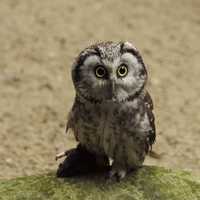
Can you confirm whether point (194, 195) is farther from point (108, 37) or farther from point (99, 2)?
point (99, 2)

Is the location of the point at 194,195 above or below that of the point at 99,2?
below

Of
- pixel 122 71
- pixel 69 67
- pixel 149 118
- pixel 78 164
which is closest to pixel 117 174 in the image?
pixel 78 164

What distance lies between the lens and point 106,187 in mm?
3576

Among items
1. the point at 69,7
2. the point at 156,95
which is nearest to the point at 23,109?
the point at 156,95

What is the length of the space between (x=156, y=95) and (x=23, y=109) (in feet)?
4.63

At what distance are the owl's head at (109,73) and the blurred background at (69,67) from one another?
8.05 ft

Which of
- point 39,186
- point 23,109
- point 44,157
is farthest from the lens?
point 23,109

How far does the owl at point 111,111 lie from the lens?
3.33 metres

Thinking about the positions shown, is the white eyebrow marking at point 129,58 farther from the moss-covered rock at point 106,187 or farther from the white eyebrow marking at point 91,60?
the moss-covered rock at point 106,187

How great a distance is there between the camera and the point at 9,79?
7152 mm

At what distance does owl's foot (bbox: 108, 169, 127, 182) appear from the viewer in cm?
366

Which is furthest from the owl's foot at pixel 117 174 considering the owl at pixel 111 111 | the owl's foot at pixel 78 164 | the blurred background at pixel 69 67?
the blurred background at pixel 69 67

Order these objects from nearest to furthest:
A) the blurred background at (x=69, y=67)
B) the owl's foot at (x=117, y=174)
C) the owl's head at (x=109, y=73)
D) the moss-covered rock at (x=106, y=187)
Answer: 1. the owl's head at (x=109, y=73)
2. the moss-covered rock at (x=106, y=187)
3. the owl's foot at (x=117, y=174)
4. the blurred background at (x=69, y=67)

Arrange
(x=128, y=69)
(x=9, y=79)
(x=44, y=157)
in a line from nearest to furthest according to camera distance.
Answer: (x=128, y=69) → (x=44, y=157) → (x=9, y=79)
